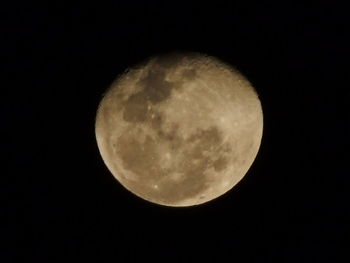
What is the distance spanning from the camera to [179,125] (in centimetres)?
375

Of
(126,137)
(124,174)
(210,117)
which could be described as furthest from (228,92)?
(124,174)

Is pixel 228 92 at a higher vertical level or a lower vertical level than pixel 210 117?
higher

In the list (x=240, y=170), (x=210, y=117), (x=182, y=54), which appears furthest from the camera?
(x=240, y=170)

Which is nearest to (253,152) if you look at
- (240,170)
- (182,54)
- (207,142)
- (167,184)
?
(240,170)

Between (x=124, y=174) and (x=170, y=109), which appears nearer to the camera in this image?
(x=170, y=109)

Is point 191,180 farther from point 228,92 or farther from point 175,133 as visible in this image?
point 228,92

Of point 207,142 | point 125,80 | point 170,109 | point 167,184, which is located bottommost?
point 167,184

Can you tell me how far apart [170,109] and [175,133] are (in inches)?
9.5

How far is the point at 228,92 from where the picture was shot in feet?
12.8

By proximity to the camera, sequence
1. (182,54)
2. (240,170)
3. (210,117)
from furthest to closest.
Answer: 1. (240,170)
2. (182,54)
3. (210,117)

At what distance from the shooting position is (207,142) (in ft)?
12.6

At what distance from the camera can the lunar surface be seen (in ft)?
12.4

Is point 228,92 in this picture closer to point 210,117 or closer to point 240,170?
point 210,117

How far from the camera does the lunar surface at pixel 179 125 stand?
377 cm
